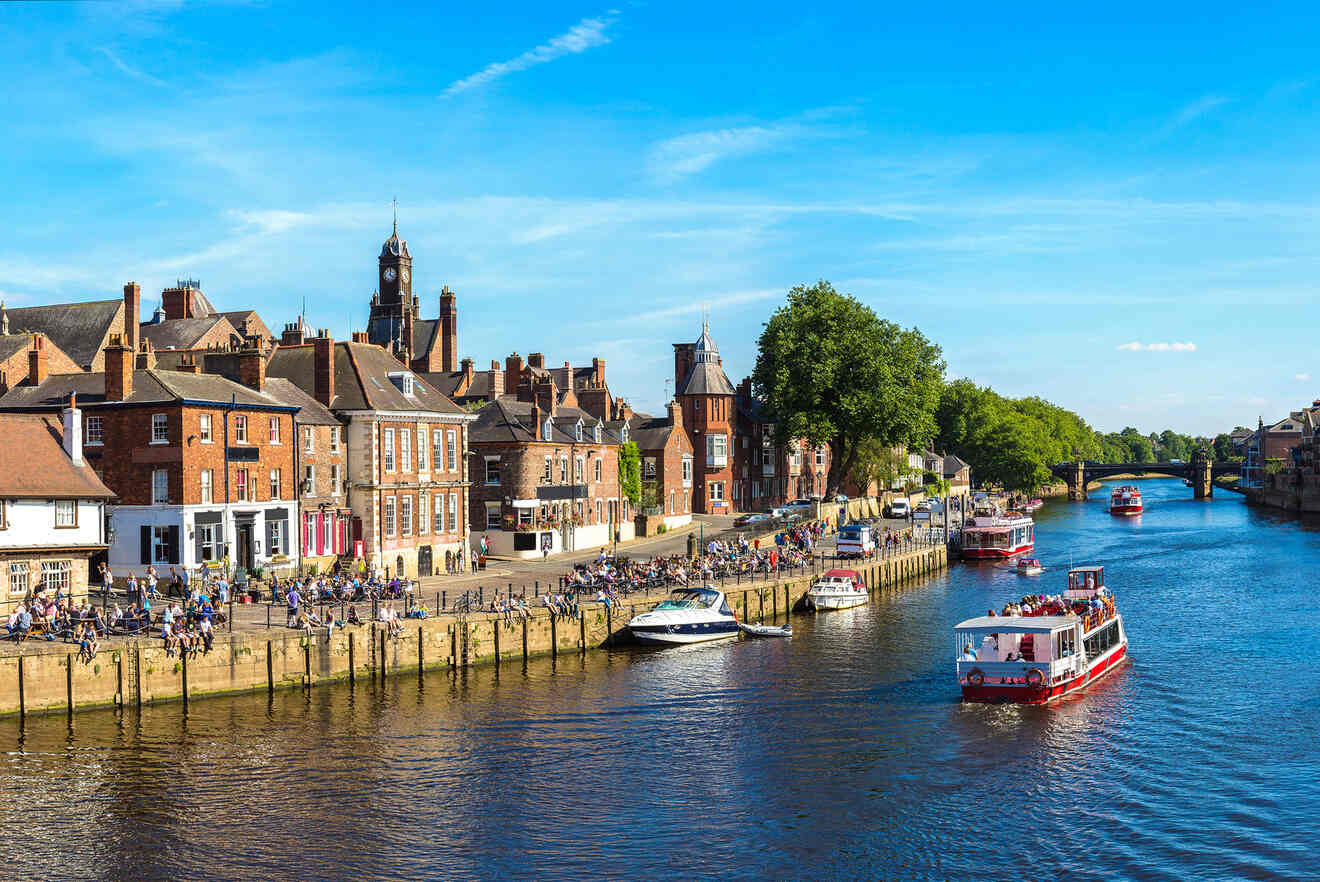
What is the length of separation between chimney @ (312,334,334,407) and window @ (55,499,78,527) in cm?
1907

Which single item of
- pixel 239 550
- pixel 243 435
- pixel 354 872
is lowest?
pixel 354 872

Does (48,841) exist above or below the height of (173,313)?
below

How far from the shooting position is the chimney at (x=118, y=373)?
5841 centimetres

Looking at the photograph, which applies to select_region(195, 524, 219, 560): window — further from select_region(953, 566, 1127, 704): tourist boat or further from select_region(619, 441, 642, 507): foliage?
select_region(619, 441, 642, 507): foliage

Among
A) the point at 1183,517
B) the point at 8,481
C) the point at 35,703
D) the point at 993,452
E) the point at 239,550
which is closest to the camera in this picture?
the point at 35,703

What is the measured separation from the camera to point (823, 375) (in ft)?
387

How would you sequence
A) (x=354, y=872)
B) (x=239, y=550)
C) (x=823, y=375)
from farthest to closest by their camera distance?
(x=823, y=375) → (x=239, y=550) → (x=354, y=872)

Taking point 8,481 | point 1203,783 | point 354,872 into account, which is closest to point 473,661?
point 8,481

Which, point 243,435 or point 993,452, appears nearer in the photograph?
point 243,435

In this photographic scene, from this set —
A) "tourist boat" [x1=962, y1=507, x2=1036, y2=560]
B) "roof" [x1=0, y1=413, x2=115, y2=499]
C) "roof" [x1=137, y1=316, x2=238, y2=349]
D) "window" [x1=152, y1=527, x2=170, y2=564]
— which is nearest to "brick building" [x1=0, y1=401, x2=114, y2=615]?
"roof" [x1=0, y1=413, x2=115, y2=499]

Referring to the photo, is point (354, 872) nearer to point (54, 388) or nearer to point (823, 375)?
point (54, 388)

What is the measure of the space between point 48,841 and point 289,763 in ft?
25.6

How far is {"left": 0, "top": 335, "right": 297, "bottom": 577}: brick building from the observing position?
57781 millimetres

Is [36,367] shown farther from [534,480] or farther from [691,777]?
[691,777]
